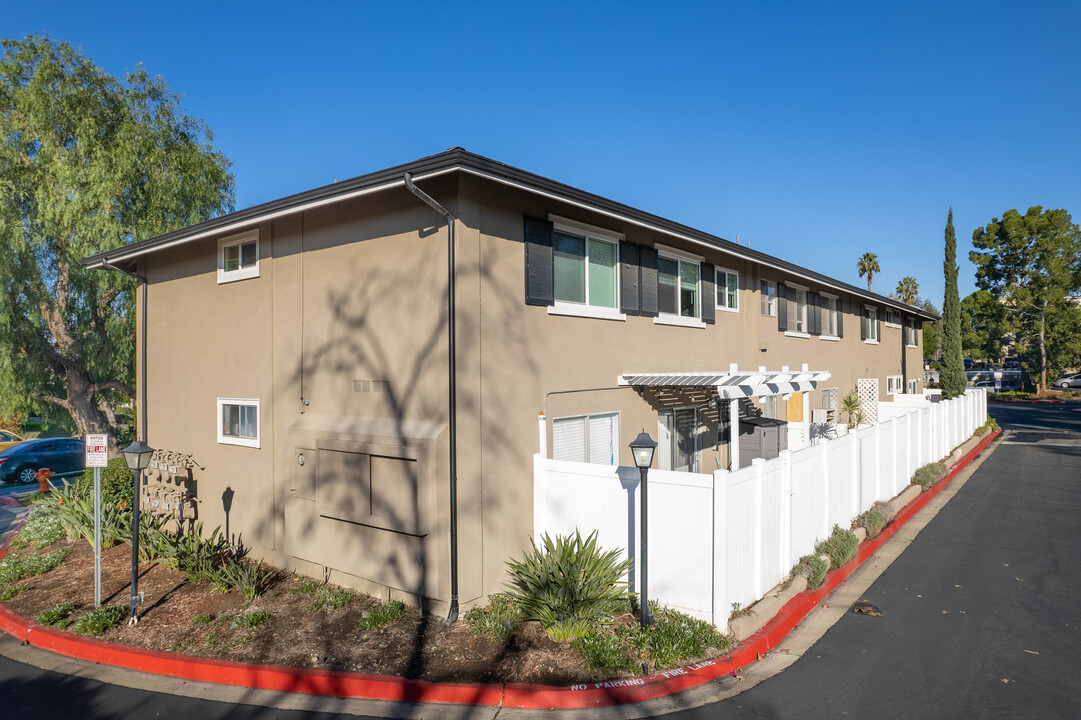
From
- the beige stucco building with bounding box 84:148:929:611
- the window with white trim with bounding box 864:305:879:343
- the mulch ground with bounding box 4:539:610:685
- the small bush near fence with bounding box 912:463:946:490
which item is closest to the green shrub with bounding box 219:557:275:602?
the mulch ground with bounding box 4:539:610:685

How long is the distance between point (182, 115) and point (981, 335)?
2378 inches

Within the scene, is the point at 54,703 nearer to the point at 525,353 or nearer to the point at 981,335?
the point at 525,353

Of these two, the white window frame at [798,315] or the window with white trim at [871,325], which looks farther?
the window with white trim at [871,325]

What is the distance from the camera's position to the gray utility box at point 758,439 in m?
12.6

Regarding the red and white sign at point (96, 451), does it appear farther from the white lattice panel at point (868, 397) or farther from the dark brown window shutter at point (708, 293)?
the white lattice panel at point (868, 397)

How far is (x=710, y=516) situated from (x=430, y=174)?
472 centimetres

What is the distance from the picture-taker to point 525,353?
7957mm

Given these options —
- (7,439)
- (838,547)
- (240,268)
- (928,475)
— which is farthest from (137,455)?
(7,439)

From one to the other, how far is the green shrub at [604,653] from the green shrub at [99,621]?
5622 millimetres

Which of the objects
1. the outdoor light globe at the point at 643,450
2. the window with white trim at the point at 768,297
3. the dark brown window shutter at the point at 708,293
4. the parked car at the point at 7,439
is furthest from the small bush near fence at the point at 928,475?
the parked car at the point at 7,439

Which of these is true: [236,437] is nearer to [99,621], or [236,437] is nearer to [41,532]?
[99,621]

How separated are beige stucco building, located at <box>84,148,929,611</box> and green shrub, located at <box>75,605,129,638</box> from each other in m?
2.12

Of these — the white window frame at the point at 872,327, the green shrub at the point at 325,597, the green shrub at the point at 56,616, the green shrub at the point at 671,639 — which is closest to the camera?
the green shrub at the point at 671,639

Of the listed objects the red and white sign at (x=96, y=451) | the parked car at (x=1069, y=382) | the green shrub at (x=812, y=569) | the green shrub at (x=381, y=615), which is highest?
the red and white sign at (x=96, y=451)
